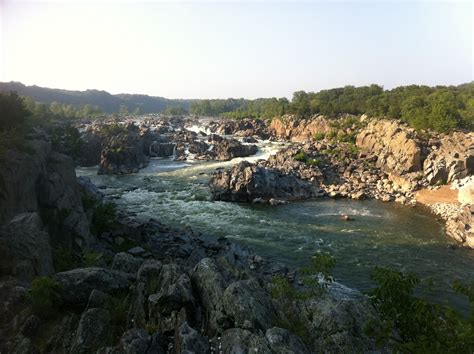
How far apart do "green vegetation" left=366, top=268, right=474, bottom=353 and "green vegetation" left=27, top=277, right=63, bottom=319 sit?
1033 cm

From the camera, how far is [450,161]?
50969 millimetres

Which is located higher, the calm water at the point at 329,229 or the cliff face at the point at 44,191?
the cliff face at the point at 44,191

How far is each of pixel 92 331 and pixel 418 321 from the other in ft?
30.9

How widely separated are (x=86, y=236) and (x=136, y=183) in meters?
34.4

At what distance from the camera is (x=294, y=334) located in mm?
10500

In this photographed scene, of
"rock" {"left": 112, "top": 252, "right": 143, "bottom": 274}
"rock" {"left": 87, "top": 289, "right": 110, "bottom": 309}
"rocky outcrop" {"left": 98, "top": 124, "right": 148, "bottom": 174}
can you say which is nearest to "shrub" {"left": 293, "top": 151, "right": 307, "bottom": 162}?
"rocky outcrop" {"left": 98, "top": 124, "right": 148, "bottom": 174}

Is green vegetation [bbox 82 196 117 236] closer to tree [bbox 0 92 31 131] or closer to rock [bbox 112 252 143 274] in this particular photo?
tree [bbox 0 92 31 131]

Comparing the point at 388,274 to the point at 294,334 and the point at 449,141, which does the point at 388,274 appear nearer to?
the point at 294,334

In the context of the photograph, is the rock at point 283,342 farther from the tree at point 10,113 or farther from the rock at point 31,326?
the tree at point 10,113

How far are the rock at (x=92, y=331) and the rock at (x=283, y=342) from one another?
5.18m

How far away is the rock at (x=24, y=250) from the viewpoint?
14.4 metres

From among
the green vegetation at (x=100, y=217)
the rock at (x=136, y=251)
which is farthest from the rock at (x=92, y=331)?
the green vegetation at (x=100, y=217)

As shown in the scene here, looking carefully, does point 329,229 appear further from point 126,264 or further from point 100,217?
point 126,264

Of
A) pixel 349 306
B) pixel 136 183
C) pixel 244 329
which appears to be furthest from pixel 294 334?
pixel 136 183
